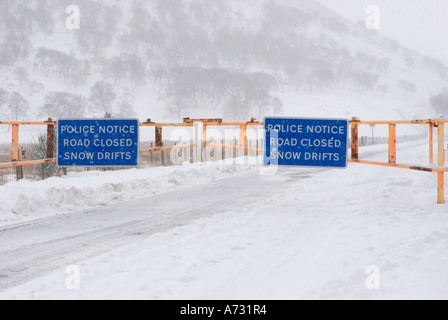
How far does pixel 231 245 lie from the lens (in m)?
6.94

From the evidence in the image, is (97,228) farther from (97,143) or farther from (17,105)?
(17,105)

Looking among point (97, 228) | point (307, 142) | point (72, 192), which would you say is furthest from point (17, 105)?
point (97, 228)

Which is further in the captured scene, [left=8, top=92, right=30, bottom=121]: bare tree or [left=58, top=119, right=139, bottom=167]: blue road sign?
[left=8, top=92, right=30, bottom=121]: bare tree

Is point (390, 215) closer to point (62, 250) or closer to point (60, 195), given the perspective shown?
point (62, 250)

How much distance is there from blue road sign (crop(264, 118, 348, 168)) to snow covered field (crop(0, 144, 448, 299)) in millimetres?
995

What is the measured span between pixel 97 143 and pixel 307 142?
16.3 feet

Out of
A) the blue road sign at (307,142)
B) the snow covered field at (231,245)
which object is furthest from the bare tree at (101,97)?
the blue road sign at (307,142)

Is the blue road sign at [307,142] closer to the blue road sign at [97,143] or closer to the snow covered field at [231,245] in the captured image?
the snow covered field at [231,245]

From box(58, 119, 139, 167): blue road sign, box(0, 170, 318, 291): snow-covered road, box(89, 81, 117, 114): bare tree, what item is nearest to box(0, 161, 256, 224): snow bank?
box(0, 170, 318, 291): snow-covered road

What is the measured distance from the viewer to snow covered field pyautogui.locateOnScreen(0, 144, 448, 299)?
5.10m

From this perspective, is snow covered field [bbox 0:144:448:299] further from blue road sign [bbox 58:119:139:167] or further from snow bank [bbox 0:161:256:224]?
blue road sign [bbox 58:119:139:167]

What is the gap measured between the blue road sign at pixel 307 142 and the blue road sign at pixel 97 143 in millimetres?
3291

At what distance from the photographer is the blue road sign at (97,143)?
1139 cm

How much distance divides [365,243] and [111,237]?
4.19 meters
